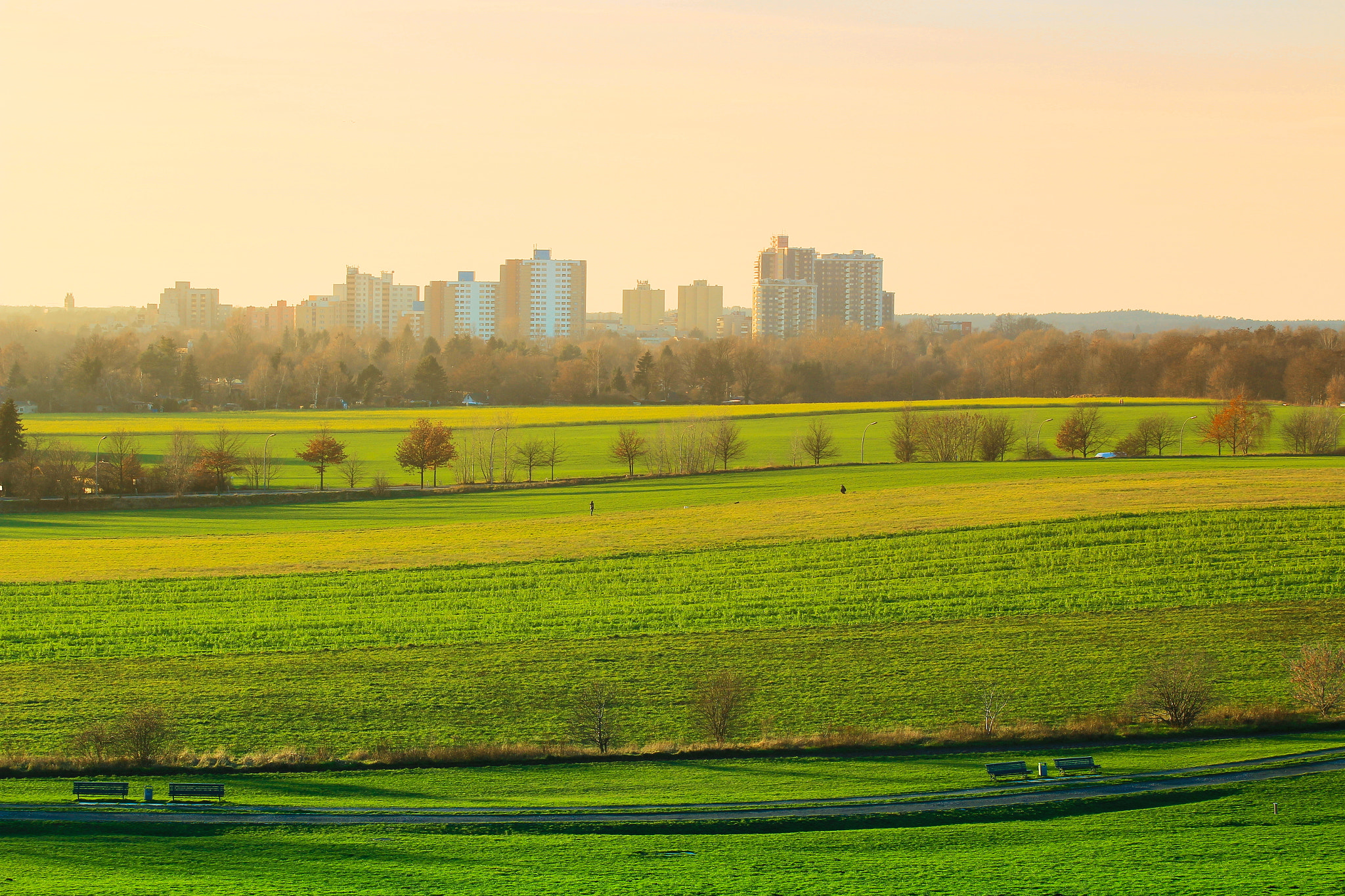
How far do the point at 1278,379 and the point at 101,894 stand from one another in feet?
392

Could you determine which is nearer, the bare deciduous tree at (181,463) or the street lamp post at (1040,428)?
the bare deciduous tree at (181,463)

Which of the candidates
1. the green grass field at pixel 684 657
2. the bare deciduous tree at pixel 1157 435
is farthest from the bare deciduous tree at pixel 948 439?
the green grass field at pixel 684 657

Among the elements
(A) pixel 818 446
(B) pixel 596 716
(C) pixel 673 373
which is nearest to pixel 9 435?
(A) pixel 818 446

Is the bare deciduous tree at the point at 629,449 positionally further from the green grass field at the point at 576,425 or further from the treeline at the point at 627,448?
the green grass field at the point at 576,425

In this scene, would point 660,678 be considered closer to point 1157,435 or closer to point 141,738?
point 141,738

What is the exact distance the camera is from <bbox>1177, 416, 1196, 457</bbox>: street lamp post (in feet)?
261

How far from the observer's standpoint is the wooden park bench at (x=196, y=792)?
15188 millimetres

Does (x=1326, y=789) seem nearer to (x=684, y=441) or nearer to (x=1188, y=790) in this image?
(x=1188, y=790)

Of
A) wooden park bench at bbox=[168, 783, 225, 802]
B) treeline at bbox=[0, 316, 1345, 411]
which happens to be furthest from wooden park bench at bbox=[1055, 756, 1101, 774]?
treeline at bbox=[0, 316, 1345, 411]

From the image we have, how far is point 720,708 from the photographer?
20.6 meters

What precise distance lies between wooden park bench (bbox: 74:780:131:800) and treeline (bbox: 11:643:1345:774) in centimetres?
265

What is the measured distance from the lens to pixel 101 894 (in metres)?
10.7

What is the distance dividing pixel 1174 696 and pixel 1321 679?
286 centimetres

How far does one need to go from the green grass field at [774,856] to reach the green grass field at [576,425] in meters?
61.8
